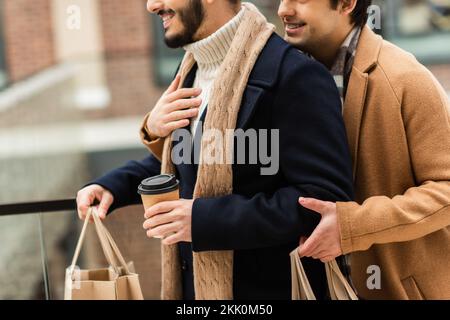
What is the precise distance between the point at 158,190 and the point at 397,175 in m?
0.73

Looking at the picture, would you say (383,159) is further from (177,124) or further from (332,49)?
(177,124)

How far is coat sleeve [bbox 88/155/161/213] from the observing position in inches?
101

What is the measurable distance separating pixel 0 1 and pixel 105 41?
151cm

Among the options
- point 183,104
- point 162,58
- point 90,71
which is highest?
point 162,58

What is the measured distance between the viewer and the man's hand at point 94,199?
98.4 inches

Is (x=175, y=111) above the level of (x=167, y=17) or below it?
below

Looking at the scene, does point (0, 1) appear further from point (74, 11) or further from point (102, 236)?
point (102, 236)

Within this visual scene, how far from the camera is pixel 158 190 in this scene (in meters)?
2.12

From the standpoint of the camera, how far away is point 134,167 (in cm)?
265

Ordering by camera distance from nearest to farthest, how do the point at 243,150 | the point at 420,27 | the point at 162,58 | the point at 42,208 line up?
1. the point at 243,150
2. the point at 42,208
3. the point at 420,27
4. the point at 162,58

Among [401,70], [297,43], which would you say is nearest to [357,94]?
[401,70]

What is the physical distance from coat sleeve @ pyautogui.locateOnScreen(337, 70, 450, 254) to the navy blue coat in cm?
9

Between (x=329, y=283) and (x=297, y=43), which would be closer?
(x=329, y=283)

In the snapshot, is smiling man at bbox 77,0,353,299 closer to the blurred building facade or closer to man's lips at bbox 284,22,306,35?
man's lips at bbox 284,22,306,35
